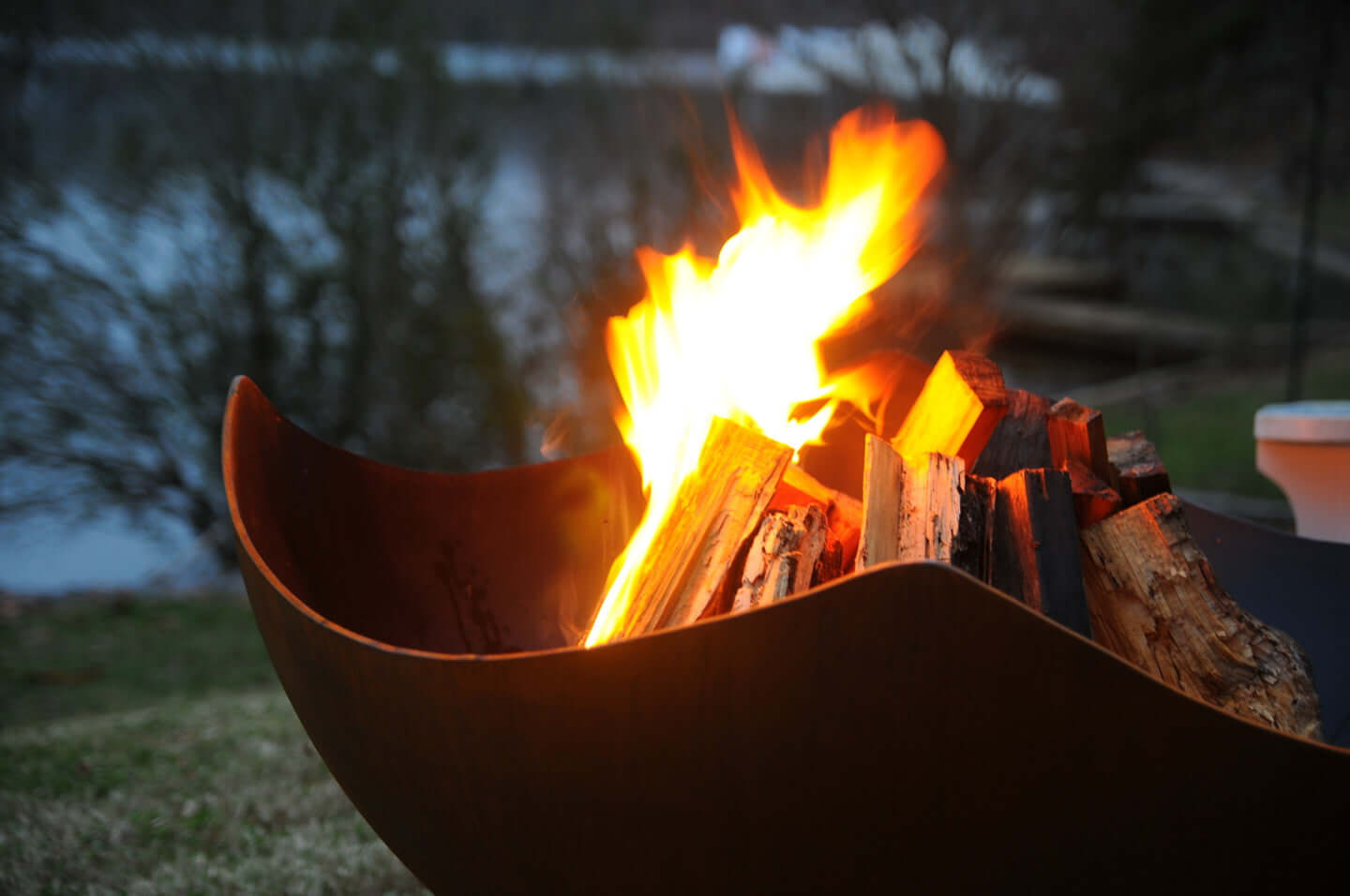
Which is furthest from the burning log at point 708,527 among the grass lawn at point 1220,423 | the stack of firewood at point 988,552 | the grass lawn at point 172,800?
the grass lawn at point 1220,423

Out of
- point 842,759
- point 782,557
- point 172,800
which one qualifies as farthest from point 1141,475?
point 172,800

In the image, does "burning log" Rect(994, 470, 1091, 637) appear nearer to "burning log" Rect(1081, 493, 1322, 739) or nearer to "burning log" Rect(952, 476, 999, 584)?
"burning log" Rect(952, 476, 999, 584)

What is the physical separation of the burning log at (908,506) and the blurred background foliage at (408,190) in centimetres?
302

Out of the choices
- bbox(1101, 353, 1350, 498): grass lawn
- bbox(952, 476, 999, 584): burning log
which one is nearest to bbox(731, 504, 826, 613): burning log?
bbox(952, 476, 999, 584): burning log

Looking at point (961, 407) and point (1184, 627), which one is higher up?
point (961, 407)

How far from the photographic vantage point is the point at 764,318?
1.46m

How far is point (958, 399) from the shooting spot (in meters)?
1.22

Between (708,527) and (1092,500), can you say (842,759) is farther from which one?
(1092,500)

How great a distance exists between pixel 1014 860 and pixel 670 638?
1.07 feet

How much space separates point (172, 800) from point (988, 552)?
1565 millimetres

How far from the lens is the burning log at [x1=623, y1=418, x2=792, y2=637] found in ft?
3.63

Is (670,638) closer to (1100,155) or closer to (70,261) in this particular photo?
(70,261)

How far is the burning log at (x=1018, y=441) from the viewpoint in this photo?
1.32 meters

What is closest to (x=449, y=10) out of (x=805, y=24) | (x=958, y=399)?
(x=805, y=24)
